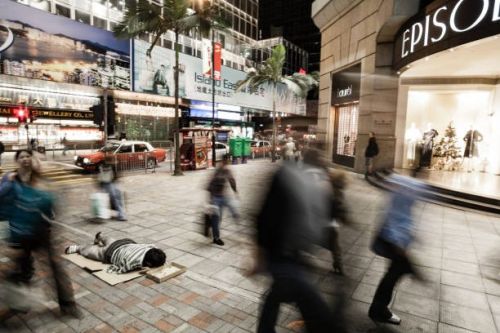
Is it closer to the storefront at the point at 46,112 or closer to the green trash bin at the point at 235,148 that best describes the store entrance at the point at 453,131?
the green trash bin at the point at 235,148

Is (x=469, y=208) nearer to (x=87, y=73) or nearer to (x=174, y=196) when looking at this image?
(x=174, y=196)

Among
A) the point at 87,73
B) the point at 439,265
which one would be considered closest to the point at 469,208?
the point at 439,265

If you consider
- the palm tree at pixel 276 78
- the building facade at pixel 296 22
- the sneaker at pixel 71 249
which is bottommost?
the sneaker at pixel 71 249

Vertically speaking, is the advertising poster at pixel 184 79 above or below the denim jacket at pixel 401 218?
above

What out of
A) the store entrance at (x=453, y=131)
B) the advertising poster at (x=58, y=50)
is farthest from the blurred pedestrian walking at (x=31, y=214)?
the advertising poster at (x=58, y=50)

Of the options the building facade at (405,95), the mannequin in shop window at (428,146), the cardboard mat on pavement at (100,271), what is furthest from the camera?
the mannequin in shop window at (428,146)

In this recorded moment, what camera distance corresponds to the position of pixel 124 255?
4.59 metres

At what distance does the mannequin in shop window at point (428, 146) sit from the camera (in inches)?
545

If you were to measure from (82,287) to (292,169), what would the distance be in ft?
11.3

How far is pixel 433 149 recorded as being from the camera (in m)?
14.4

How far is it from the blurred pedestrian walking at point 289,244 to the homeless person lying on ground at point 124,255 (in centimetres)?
278

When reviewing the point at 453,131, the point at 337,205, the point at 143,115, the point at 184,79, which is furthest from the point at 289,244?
the point at 184,79

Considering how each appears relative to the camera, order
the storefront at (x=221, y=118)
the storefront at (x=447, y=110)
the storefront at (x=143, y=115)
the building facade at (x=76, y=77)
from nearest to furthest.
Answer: the storefront at (x=447, y=110) → the building facade at (x=76, y=77) → the storefront at (x=143, y=115) → the storefront at (x=221, y=118)

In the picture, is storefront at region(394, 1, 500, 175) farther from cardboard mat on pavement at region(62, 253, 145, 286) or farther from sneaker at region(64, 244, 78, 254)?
sneaker at region(64, 244, 78, 254)
